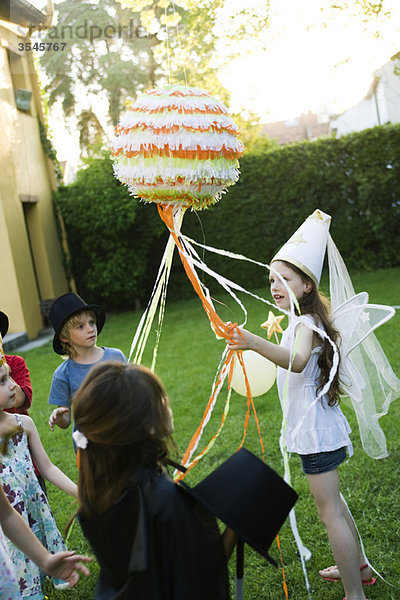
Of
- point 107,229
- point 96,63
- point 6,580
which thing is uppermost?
point 96,63

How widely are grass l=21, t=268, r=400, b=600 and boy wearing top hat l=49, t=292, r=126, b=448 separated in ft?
1.75

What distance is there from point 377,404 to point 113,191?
787cm

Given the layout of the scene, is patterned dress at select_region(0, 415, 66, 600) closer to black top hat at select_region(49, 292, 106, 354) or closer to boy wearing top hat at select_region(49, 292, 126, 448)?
boy wearing top hat at select_region(49, 292, 126, 448)

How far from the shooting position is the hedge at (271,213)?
10242 millimetres

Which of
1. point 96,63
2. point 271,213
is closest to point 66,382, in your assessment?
point 271,213

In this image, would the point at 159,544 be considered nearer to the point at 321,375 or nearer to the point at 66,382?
the point at 321,375

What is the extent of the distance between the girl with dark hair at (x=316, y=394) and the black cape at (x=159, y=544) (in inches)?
29.1

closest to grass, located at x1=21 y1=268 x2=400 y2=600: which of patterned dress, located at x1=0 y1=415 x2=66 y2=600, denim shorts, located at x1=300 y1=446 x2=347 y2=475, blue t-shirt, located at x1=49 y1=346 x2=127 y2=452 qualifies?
patterned dress, located at x1=0 y1=415 x2=66 y2=600

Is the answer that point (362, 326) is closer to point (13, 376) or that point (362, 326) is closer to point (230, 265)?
point (13, 376)

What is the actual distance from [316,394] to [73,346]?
118cm

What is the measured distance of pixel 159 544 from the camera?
134 cm

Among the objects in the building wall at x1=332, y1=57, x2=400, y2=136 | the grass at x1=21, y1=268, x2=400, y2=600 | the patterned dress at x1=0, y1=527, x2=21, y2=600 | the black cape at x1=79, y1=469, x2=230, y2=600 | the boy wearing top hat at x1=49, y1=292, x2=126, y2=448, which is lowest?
the grass at x1=21, y1=268, x2=400, y2=600

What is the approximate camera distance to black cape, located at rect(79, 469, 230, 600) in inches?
52.1

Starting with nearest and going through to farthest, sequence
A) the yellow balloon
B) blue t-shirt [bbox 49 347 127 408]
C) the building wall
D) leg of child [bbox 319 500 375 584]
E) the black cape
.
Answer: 1. the black cape
2. leg of child [bbox 319 500 375 584]
3. the yellow balloon
4. blue t-shirt [bbox 49 347 127 408]
5. the building wall
